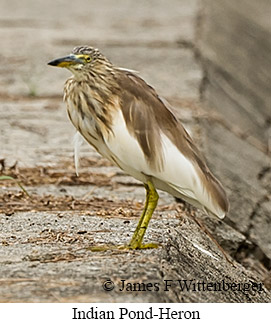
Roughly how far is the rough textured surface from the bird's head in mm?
765

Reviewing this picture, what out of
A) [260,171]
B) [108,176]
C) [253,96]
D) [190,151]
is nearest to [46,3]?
[253,96]

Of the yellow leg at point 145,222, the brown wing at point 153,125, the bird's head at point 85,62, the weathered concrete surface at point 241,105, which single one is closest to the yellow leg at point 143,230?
the yellow leg at point 145,222

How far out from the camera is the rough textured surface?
3.57m

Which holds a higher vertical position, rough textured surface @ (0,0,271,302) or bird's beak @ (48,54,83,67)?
bird's beak @ (48,54,83,67)

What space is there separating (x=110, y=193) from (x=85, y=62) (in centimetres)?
159

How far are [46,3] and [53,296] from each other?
9457mm

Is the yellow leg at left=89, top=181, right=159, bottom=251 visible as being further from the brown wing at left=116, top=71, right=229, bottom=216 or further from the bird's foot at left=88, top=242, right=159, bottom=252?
the brown wing at left=116, top=71, right=229, bottom=216

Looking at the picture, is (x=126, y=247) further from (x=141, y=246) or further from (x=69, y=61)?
(x=69, y=61)

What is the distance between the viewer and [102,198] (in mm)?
5297

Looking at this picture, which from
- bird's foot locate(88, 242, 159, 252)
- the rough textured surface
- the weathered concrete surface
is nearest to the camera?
the rough textured surface

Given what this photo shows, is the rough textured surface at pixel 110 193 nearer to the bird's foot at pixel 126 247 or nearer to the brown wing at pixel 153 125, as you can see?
the bird's foot at pixel 126 247

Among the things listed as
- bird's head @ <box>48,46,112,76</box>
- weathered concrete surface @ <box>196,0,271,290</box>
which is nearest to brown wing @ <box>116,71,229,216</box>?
bird's head @ <box>48,46,112,76</box>

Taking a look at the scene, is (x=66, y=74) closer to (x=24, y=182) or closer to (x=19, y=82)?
(x=19, y=82)

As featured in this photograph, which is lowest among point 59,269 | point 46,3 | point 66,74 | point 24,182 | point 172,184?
point 46,3
